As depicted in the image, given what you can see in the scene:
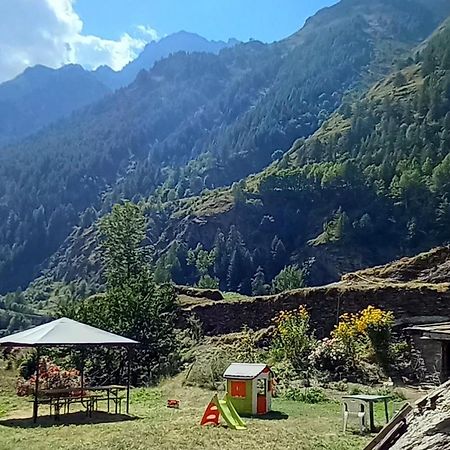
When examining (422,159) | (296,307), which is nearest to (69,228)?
(422,159)

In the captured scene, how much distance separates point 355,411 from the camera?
1101 cm

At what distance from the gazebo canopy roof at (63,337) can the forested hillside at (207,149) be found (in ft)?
172

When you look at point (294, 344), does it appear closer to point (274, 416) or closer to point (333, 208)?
point (274, 416)

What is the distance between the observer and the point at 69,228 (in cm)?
12950

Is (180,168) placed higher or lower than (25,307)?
higher

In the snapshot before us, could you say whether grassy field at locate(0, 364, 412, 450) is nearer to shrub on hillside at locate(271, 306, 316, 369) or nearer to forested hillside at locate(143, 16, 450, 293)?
shrub on hillside at locate(271, 306, 316, 369)

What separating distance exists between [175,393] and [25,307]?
7717cm

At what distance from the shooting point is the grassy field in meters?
9.81

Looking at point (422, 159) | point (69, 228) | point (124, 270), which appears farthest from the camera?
point (69, 228)

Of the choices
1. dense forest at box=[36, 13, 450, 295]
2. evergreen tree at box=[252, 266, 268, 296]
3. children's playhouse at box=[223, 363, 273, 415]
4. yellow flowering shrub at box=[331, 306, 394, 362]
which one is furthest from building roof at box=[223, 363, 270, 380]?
evergreen tree at box=[252, 266, 268, 296]

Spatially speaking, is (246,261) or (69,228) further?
(69,228)

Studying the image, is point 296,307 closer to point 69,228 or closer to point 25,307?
point 25,307

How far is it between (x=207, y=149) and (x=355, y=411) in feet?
482

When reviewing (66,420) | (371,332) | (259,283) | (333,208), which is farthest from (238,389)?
(333,208)
